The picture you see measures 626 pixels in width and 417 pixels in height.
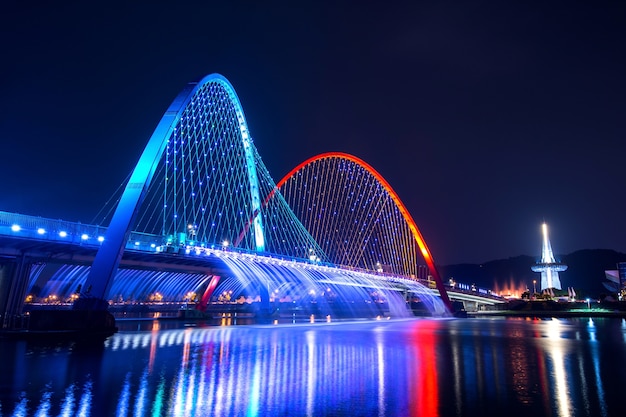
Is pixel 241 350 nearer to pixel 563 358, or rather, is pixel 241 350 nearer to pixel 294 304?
pixel 563 358

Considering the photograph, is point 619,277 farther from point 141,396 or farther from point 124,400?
point 124,400

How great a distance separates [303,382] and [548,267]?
128891 mm

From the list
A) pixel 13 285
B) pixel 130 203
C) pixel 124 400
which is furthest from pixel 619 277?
pixel 124 400

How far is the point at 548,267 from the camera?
12438cm

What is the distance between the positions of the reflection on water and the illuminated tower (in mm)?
116373

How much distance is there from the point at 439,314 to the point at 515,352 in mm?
63226

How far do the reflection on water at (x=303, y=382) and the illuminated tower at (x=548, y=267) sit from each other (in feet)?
382

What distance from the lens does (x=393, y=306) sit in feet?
257

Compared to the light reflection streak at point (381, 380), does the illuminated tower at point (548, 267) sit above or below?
above

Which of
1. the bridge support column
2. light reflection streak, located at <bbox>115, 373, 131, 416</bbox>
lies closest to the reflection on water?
light reflection streak, located at <bbox>115, 373, 131, 416</bbox>

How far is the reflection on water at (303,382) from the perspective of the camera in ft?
28.7

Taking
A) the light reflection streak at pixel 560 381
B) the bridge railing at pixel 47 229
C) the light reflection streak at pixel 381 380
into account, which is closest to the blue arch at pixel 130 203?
the bridge railing at pixel 47 229

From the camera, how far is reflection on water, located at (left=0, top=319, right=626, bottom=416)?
876cm

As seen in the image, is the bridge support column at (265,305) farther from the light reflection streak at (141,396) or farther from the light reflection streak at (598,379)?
the light reflection streak at (141,396)
